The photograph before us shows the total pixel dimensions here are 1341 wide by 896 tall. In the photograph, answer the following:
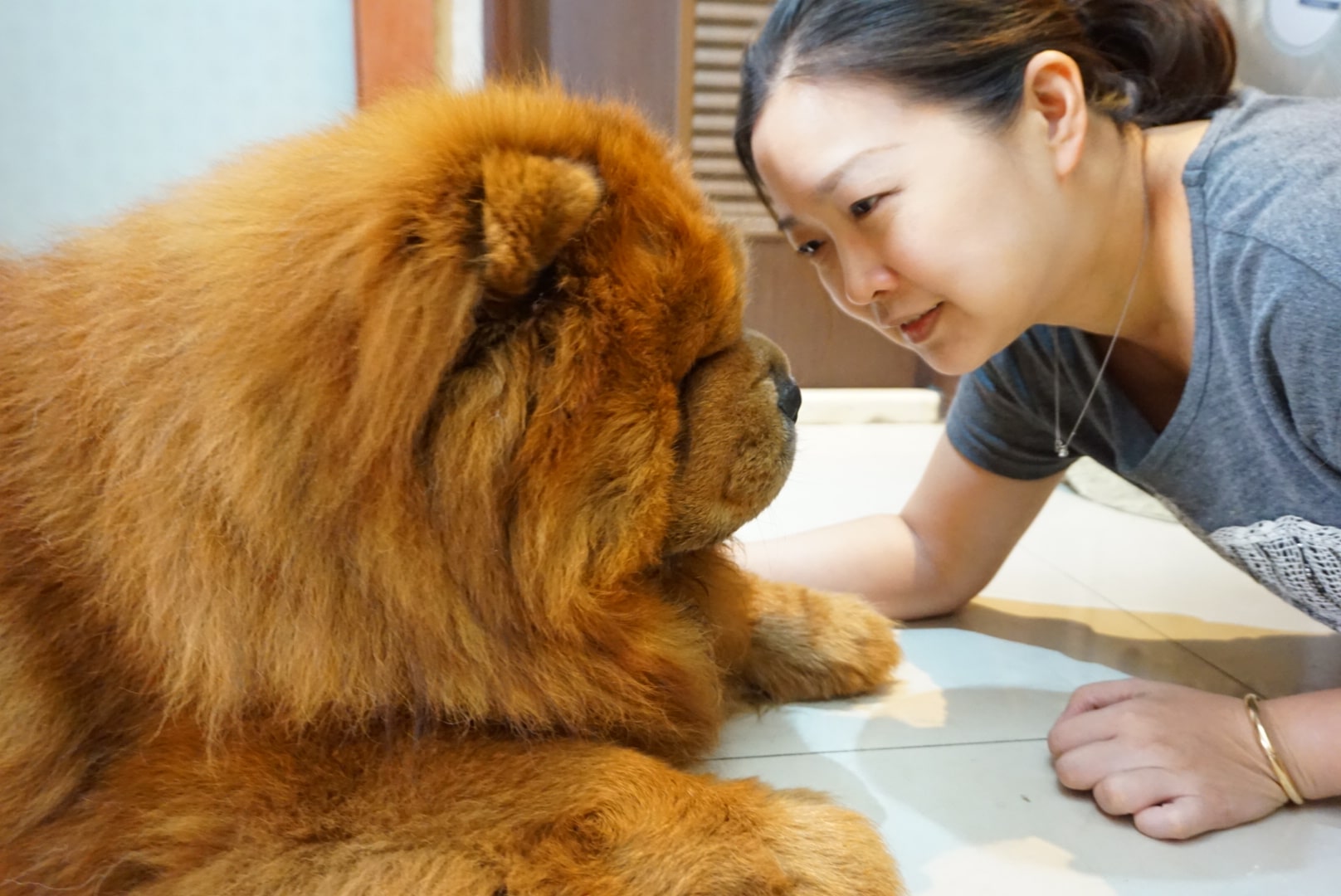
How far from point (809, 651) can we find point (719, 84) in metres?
1.89

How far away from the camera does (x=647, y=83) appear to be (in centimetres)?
254

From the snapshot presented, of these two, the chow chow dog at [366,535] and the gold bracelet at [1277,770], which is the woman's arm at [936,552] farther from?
the chow chow dog at [366,535]

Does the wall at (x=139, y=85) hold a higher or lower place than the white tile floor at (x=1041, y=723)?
higher

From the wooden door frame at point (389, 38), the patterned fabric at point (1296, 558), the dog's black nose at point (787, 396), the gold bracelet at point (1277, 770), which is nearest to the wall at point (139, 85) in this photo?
the wooden door frame at point (389, 38)

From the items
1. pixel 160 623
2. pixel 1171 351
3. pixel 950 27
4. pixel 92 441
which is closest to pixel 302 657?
pixel 160 623

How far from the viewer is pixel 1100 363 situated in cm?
120

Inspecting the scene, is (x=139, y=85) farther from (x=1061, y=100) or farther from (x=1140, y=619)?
→ (x=1140, y=619)

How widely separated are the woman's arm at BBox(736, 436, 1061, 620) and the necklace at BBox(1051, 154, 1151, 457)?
0.10 metres

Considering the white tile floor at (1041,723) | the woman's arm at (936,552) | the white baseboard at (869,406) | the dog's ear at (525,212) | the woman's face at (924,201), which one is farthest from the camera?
the white baseboard at (869,406)

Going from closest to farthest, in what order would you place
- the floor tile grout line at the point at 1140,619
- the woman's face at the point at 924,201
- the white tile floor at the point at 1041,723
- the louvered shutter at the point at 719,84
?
the white tile floor at the point at 1041,723
the woman's face at the point at 924,201
the floor tile grout line at the point at 1140,619
the louvered shutter at the point at 719,84

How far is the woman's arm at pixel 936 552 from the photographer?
134cm

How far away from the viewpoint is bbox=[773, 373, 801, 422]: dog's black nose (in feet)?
2.80

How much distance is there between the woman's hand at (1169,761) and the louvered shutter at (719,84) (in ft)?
5.84

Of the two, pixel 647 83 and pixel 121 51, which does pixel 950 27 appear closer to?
pixel 647 83
